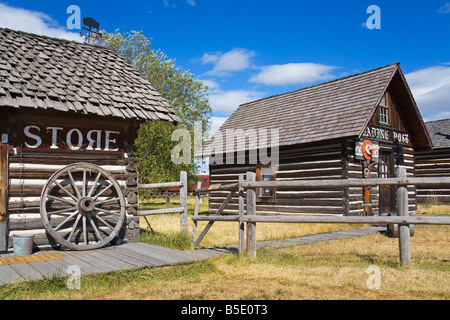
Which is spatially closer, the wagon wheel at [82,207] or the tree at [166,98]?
the wagon wheel at [82,207]

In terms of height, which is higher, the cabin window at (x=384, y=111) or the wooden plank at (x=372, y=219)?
the cabin window at (x=384, y=111)

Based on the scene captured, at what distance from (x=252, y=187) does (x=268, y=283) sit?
1.95 meters

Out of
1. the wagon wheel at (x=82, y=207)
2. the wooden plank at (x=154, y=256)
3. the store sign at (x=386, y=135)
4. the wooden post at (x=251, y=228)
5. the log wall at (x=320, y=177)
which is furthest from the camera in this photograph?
the store sign at (x=386, y=135)

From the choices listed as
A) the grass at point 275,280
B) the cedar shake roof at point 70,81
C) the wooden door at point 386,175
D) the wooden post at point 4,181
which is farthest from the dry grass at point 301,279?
the wooden door at point 386,175

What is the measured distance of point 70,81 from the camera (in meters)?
8.59

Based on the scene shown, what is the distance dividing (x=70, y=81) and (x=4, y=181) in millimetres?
2523

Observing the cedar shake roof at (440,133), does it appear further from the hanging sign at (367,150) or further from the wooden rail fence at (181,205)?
the wooden rail fence at (181,205)

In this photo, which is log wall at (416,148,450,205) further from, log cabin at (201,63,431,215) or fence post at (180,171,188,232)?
fence post at (180,171,188,232)

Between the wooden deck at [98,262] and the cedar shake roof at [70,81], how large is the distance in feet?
8.66

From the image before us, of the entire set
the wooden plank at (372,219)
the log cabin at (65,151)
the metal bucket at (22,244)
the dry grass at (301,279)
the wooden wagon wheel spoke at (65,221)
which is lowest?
the dry grass at (301,279)

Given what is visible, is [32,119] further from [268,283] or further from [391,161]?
[391,161]

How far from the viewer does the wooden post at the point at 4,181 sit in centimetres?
721

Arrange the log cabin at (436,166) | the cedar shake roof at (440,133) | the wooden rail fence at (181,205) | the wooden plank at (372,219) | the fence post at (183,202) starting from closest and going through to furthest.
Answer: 1. the wooden plank at (372,219)
2. the wooden rail fence at (181,205)
3. the fence post at (183,202)
4. the log cabin at (436,166)
5. the cedar shake roof at (440,133)
